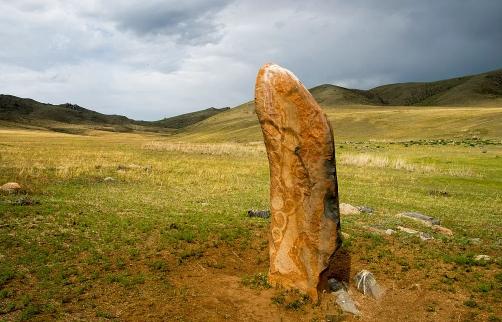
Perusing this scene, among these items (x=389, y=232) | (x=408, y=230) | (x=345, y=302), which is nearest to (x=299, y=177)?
(x=345, y=302)

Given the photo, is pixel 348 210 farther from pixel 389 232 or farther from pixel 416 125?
pixel 416 125

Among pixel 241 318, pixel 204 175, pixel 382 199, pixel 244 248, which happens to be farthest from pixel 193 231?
pixel 204 175

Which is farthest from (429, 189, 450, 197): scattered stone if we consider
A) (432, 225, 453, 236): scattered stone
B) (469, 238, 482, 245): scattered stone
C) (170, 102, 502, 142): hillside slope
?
(170, 102, 502, 142): hillside slope

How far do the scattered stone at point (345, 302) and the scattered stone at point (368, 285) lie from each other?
0.64m

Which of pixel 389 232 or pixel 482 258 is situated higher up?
pixel 389 232

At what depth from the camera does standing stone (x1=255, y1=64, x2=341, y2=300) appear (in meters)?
10.8

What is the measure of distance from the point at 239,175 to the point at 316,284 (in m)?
23.6

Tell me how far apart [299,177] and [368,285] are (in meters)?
3.64

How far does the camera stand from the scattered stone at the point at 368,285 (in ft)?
38.4

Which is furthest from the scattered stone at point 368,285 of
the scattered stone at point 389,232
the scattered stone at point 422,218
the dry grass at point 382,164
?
the dry grass at point 382,164

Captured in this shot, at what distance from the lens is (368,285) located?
1184 cm

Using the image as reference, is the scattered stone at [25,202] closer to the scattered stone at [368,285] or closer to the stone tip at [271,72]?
the stone tip at [271,72]

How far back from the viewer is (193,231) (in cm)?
1565

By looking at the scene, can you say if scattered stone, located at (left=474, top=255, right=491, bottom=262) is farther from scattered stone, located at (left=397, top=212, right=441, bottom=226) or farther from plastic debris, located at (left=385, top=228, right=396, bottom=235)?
scattered stone, located at (left=397, top=212, right=441, bottom=226)
